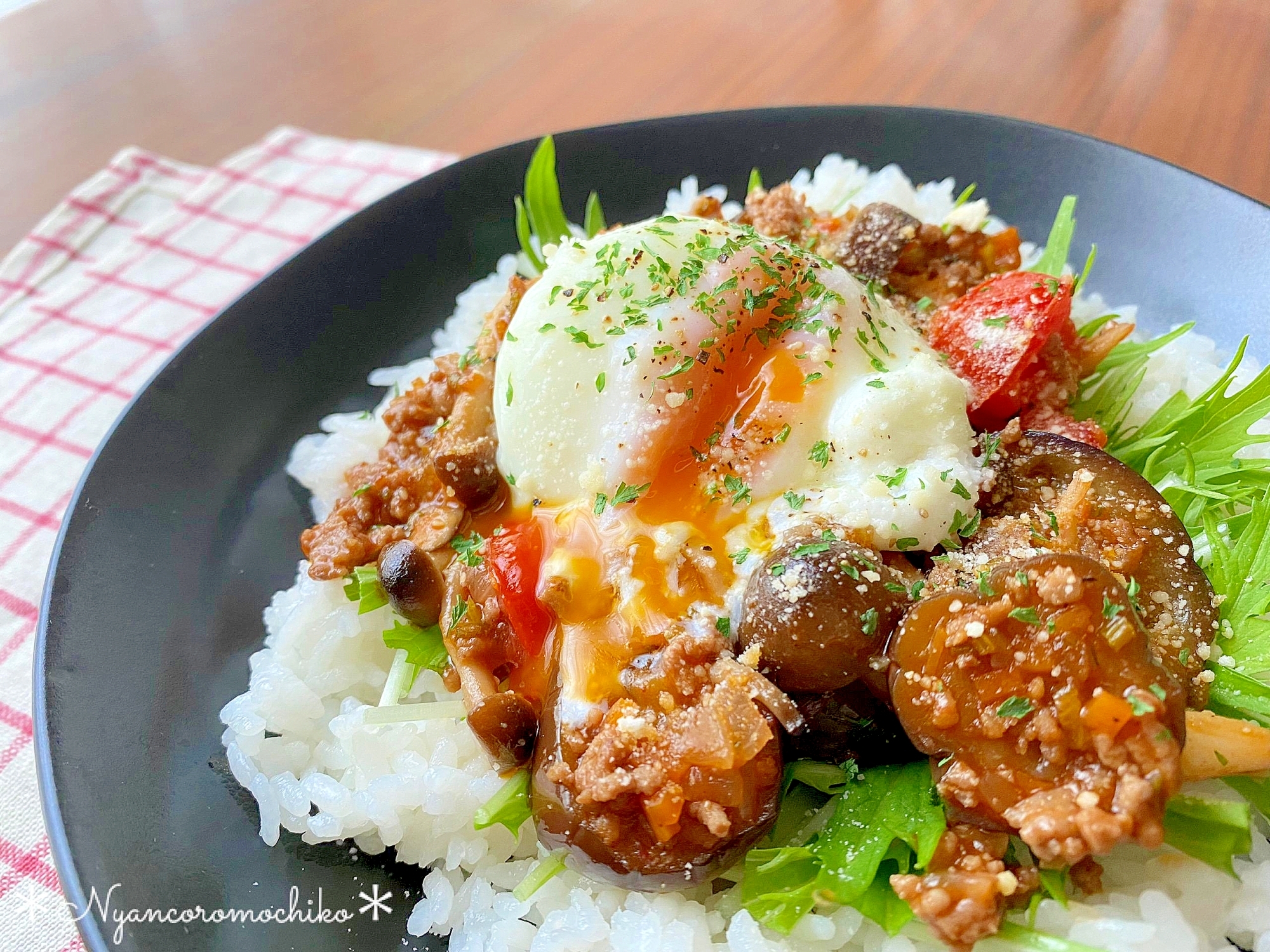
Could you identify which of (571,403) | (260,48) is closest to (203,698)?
(571,403)

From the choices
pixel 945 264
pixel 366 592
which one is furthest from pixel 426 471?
pixel 945 264

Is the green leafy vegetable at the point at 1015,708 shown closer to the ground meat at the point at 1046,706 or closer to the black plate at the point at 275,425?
the ground meat at the point at 1046,706

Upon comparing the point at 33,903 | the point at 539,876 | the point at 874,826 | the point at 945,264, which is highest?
the point at 945,264

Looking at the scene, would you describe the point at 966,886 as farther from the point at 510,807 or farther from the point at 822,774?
the point at 510,807

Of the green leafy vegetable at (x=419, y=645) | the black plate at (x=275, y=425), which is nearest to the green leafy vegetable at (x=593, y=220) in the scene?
the black plate at (x=275, y=425)

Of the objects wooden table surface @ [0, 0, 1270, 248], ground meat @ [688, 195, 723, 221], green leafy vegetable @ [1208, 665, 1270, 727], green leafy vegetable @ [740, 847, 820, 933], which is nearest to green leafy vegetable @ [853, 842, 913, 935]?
green leafy vegetable @ [740, 847, 820, 933]

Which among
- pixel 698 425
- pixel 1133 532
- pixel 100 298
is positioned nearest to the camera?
pixel 1133 532

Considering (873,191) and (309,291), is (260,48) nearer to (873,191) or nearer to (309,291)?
(309,291)
